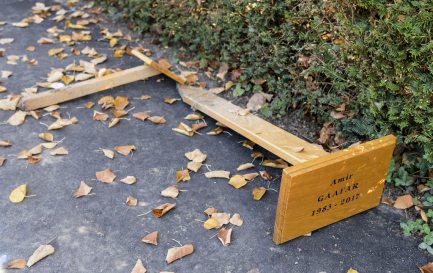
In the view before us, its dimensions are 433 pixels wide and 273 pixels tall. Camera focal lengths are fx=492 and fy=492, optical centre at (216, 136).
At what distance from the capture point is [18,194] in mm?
3115

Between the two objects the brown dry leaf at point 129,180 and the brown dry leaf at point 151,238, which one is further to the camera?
the brown dry leaf at point 129,180

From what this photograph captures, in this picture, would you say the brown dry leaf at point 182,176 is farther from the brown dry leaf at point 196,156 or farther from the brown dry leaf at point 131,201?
the brown dry leaf at point 131,201

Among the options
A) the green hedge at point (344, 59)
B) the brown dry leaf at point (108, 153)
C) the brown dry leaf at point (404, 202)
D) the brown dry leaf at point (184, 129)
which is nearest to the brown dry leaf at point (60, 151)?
the brown dry leaf at point (108, 153)

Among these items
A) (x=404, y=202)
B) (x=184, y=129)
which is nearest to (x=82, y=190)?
(x=184, y=129)

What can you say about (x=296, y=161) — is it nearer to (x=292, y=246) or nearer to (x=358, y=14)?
(x=292, y=246)

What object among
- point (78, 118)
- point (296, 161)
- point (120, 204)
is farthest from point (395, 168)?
point (78, 118)

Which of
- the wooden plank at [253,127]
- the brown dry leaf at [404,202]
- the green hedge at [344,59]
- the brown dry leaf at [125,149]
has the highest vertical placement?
Answer: the green hedge at [344,59]

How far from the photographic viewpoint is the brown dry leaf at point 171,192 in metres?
3.15

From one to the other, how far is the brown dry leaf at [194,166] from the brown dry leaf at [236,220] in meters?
0.53

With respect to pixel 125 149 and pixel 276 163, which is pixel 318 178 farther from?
pixel 125 149

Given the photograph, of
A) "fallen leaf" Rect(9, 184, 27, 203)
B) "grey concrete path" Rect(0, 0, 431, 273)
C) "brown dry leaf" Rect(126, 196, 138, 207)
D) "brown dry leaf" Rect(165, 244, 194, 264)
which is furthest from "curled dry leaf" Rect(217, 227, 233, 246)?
"fallen leaf" Rect(9, 184, 27, 203)

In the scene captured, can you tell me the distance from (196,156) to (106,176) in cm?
65

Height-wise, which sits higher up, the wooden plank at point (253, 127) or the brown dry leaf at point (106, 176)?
the wooden plank at point (253, 127)

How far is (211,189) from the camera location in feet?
10.6
